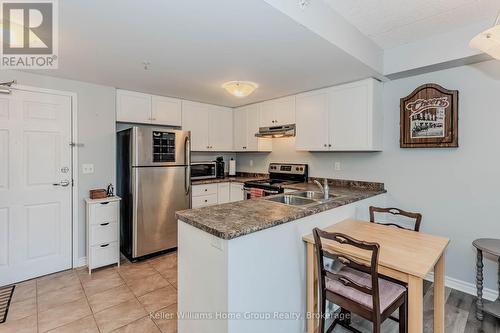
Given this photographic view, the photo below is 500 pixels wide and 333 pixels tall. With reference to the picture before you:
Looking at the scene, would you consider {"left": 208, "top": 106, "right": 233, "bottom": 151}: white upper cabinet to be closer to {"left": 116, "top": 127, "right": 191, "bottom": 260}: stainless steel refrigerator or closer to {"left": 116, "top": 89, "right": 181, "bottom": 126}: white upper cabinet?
{"left": 116, "top": 89, "right": 181, "bottom": 126}: white upper cabinet

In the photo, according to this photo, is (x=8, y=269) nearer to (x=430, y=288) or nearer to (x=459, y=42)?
(x=430, y=288)

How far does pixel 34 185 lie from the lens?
9.29 feet

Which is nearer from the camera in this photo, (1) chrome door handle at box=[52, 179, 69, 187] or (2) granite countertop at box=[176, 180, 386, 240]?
(2) granite countertop at box=[176, 180, 386, 240]

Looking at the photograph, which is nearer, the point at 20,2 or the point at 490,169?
the point at 20,2

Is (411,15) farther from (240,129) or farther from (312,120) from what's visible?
(240,129)

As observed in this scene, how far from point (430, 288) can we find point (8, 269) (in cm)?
440

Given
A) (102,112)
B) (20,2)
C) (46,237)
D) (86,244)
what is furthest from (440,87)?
(46,237)

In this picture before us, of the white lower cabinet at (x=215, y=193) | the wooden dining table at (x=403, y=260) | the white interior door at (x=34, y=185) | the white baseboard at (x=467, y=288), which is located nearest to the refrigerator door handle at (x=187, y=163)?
the white lower cabinet at (x=215, y=193)

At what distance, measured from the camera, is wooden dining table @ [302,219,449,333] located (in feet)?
4.47

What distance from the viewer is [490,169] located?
2.38 meters

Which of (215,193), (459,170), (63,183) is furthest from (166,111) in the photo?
(459,170)

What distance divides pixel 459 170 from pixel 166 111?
3.72m

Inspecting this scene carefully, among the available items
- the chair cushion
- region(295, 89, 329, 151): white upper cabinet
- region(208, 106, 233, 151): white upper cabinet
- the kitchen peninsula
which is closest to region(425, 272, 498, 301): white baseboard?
the chair cushion

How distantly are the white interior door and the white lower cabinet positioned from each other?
1.61 metres
